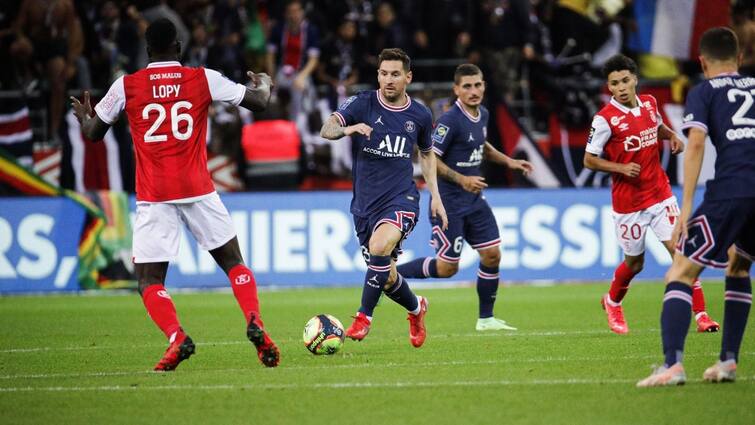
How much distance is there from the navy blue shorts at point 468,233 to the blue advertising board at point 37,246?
7154 mm

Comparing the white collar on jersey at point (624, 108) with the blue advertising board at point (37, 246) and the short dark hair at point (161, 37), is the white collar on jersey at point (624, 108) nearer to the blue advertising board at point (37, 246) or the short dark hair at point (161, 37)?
the short dark hair at point (161, 37)

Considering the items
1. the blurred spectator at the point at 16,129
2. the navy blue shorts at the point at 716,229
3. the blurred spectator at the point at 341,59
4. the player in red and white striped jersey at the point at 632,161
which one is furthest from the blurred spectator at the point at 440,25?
the navy blue shorts at the point at 716,229

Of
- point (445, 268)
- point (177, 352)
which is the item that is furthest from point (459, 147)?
point (177, 352)

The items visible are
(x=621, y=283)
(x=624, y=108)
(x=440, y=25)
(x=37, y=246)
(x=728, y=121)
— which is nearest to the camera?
(x=728, y=121)

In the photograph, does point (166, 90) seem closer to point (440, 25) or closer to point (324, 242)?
point (324, 242)

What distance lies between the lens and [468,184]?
12.0 m

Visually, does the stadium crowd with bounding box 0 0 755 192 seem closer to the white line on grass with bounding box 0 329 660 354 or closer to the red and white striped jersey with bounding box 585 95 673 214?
the red and white striped jersey with bounding box 585 95 673 214

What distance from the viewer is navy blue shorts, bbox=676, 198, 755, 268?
24.0ft

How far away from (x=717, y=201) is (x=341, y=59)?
14478mm

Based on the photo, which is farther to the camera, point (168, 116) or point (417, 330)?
point (417, 330)

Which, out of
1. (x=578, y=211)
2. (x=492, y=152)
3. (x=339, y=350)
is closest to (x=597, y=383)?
(x=339, y=350)

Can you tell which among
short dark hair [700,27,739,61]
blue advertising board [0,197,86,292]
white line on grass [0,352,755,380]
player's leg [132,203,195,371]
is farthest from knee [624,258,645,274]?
blue advertising board [0,197,86,292]

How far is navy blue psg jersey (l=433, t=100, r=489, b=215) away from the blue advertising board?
23.9 ft

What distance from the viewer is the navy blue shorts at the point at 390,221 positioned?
403 inches
